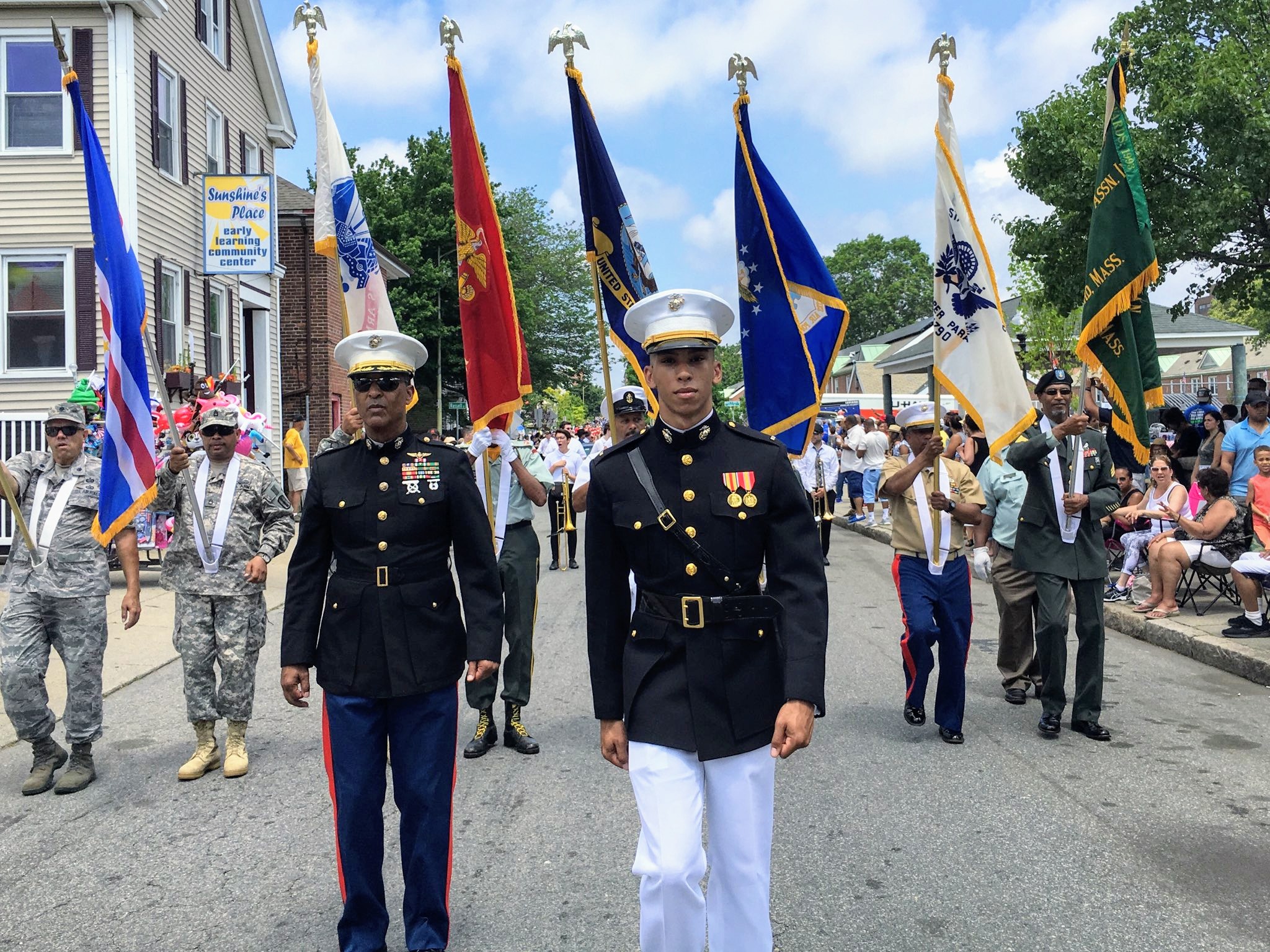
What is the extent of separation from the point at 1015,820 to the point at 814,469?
36.9 feet

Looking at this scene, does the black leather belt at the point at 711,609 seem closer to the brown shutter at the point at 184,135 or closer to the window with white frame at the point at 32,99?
the window with white frame at the point at 32,99

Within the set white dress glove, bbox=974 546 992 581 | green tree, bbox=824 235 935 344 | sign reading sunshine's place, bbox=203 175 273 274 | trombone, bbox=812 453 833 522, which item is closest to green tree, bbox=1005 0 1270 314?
trombone, bbox=812 453 833 522

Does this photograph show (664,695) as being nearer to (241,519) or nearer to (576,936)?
(576,936)

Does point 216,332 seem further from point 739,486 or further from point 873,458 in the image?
point 739,486

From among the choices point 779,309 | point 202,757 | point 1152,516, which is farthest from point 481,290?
point 1152,516

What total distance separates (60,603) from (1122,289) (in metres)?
6.42

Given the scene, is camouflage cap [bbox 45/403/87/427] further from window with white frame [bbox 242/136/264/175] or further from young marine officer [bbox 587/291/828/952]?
window with white frame [bbox 242/136/264/175]

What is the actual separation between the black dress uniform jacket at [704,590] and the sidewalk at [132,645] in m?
5.37

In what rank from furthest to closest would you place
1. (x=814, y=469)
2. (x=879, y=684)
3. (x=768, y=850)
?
(x=814, y=469) → (x=879, y=684) → (x=768, y=850)

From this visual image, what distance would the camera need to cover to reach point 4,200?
60.4 ft

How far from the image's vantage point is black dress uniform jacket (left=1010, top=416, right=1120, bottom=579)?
7004mm

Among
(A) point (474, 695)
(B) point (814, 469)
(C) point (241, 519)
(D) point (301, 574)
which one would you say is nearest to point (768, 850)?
(D) point (301, 574)

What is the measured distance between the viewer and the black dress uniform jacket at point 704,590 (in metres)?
3.31

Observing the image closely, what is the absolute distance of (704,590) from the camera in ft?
11.1
